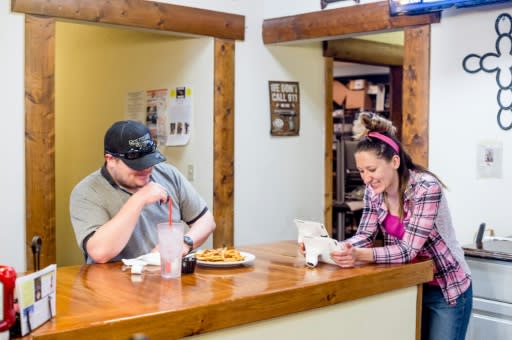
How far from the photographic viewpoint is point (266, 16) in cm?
466

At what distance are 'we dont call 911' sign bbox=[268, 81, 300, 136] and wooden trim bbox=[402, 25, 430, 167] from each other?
1087 millimetres

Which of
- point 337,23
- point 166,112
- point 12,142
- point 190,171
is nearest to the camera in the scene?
point 12,142

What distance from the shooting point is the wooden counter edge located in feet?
5.24

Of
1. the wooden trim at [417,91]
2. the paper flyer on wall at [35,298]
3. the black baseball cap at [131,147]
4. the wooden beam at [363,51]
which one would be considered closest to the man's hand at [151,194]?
the black baseball cap at [131,147]

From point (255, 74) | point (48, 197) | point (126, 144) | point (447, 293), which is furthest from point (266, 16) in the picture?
point (447, 293)

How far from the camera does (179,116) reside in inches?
182

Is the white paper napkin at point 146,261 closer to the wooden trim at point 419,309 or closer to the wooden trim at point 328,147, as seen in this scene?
the wooden trim at point 419,309

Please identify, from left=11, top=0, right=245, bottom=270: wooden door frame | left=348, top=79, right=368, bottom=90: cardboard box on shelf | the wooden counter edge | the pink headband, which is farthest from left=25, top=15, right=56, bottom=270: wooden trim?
left=348, top=79, right=368, bottom=90: cardboard box on shelf

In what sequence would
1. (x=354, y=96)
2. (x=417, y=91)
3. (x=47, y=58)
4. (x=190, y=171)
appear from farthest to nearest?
1. (x=354, y=96)
2. (x=190, y=171)
3. (x=417, y=91)
4. (x=47, y=58)

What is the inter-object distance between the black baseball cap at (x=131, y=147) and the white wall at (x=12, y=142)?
1234 mm

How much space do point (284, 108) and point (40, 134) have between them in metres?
1.81

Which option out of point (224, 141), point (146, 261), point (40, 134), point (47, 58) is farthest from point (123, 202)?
point (224, 141)

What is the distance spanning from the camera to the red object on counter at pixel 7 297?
144 cm

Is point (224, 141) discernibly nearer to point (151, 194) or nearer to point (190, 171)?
point (190, 171)
